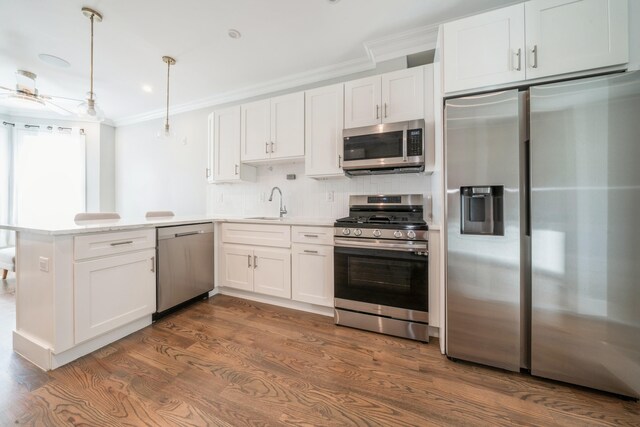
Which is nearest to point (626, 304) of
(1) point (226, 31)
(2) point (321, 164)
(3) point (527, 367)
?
(3) point (527, 367)

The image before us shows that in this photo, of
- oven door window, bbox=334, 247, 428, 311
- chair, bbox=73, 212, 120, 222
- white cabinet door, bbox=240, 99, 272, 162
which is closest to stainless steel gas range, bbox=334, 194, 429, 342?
oven door window, bbox=334, 247, 428, 311

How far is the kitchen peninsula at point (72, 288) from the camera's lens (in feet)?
5.18

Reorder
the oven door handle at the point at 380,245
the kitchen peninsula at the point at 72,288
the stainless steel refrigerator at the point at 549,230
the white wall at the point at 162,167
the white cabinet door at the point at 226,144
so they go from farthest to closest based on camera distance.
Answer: the white wall at the point at 162,167 → the white cabinet door at the point at 226,144 → the oven door handle at the point at 380,245 → the kitchen peninsula at the point at 72,288 → the stainless steel refrigerator at the point at 549,230

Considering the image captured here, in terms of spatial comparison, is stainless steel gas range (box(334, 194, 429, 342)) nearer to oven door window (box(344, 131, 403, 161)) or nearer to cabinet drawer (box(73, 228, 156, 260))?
oven door window (box(344, 131, 403, 161))

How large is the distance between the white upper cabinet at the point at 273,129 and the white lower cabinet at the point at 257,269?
3.69 feet

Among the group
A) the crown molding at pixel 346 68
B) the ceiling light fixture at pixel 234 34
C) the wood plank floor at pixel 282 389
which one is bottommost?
the wood plank floor at pixel 282 389

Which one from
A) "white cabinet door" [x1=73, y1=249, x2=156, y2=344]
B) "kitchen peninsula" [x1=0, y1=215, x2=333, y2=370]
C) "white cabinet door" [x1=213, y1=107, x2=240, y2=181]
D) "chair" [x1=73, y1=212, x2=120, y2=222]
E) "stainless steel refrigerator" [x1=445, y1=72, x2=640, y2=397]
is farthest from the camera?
"white cabinet door" [x1=213, y1=107, x2=240, y2=181]

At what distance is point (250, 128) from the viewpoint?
3033 mm

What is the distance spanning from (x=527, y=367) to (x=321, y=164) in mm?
2308

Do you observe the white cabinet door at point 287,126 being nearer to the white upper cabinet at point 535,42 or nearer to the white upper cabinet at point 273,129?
the white upper cabinet at point 273,129

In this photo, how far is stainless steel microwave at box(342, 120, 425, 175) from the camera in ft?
7.16

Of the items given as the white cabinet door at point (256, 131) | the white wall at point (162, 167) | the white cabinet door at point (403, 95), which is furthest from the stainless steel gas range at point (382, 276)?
the white wall at point (162, 167)

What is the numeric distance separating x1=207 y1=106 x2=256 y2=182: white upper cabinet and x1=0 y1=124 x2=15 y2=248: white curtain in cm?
370

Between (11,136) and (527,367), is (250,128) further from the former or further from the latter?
(11,136)
